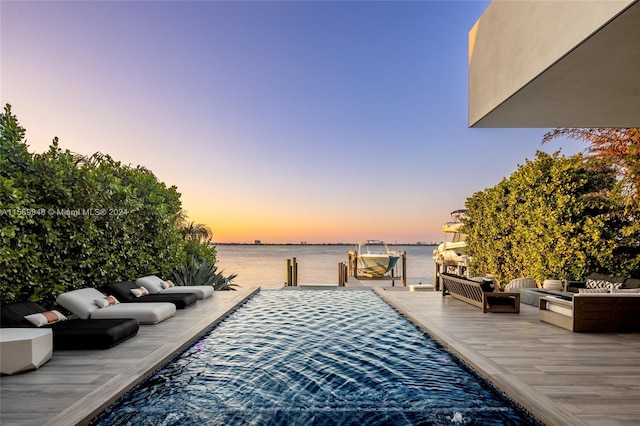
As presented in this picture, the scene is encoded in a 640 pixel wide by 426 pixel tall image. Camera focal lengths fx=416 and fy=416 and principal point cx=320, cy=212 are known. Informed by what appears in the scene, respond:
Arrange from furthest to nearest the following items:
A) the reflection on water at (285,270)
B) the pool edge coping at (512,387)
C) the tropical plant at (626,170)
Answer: the reflection on water at (285,270)
the tropical plant at (626,170)
the pool edge coping at (512,387)

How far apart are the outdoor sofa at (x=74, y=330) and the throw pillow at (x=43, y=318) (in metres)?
0.04

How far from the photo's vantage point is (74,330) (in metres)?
5.21

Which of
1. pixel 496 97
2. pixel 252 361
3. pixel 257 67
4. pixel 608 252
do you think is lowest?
pixel 252 361

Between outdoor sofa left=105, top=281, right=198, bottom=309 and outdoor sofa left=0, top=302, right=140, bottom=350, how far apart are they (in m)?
2.32

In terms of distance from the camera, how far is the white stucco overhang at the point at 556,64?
293 cm

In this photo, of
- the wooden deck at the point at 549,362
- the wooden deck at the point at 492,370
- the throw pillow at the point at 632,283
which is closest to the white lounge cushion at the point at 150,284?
the wooden deck at the point at 492,370

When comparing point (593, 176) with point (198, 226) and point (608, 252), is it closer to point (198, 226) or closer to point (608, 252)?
point (608, 252)

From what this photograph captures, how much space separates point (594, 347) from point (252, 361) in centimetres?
451

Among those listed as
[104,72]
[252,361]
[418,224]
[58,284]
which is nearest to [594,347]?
[252,361]

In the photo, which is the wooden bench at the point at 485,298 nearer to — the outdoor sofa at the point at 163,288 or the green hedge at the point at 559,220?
the green hedge at the point at 559,220

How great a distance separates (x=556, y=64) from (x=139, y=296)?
26.0ft

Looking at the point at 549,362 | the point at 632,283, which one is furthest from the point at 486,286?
the point at 549,362

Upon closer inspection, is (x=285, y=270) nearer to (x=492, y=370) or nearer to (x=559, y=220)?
(x=559, y=220)

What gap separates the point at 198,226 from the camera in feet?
54.8
